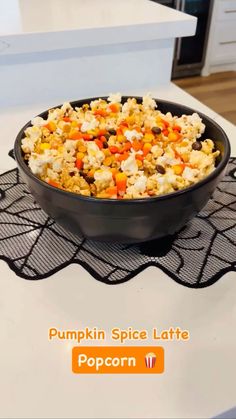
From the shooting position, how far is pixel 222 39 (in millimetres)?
3719

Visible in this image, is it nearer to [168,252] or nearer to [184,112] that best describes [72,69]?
[184,112]

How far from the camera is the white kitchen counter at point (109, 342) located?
1.57 feet

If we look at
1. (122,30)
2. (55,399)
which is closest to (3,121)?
(122,30)

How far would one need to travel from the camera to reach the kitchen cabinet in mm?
3518

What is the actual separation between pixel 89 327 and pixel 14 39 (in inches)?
33.3

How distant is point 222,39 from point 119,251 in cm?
357

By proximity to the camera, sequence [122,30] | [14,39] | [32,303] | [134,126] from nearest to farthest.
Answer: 1. [32,303]
2. [134,126]
3. [14,39]
4. [122,30]

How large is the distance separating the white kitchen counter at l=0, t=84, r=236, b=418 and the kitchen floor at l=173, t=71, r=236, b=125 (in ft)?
8.64

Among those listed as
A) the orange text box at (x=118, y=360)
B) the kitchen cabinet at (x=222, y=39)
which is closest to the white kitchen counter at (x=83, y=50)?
the orange text box at (x=118, y=360)

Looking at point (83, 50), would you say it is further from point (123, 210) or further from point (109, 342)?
point (109, 342)

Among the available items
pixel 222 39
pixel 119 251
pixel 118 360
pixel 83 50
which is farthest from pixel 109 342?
pixel 222 39

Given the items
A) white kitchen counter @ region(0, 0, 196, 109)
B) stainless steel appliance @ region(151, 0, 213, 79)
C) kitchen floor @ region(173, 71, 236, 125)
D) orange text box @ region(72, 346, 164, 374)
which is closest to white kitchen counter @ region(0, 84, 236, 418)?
orange text box @ region(72, 346, 164, 374)

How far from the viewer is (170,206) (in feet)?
1.88

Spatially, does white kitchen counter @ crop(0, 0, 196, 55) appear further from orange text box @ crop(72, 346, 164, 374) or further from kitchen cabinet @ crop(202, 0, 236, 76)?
kitchen cabinet @ crop(202, 0, 236, 76)
